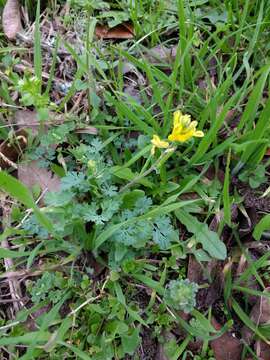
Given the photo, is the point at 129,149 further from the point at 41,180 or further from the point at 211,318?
the point at 211,318

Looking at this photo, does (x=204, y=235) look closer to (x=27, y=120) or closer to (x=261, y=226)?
(x=261, y=226)

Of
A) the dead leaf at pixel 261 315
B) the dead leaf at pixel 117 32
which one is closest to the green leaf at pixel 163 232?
the dead leaf at pixel 261 315

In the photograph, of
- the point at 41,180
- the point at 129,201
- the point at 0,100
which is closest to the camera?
the point at 129,201

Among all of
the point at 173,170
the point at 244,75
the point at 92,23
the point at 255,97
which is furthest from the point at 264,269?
the point at 92,23

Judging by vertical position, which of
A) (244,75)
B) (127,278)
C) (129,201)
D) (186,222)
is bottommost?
(127,278)

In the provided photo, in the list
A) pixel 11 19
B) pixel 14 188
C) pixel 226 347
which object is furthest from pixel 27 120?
pixel 226 347

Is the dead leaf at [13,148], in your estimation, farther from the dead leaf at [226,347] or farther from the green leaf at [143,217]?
the dead leaf at [226,347]
